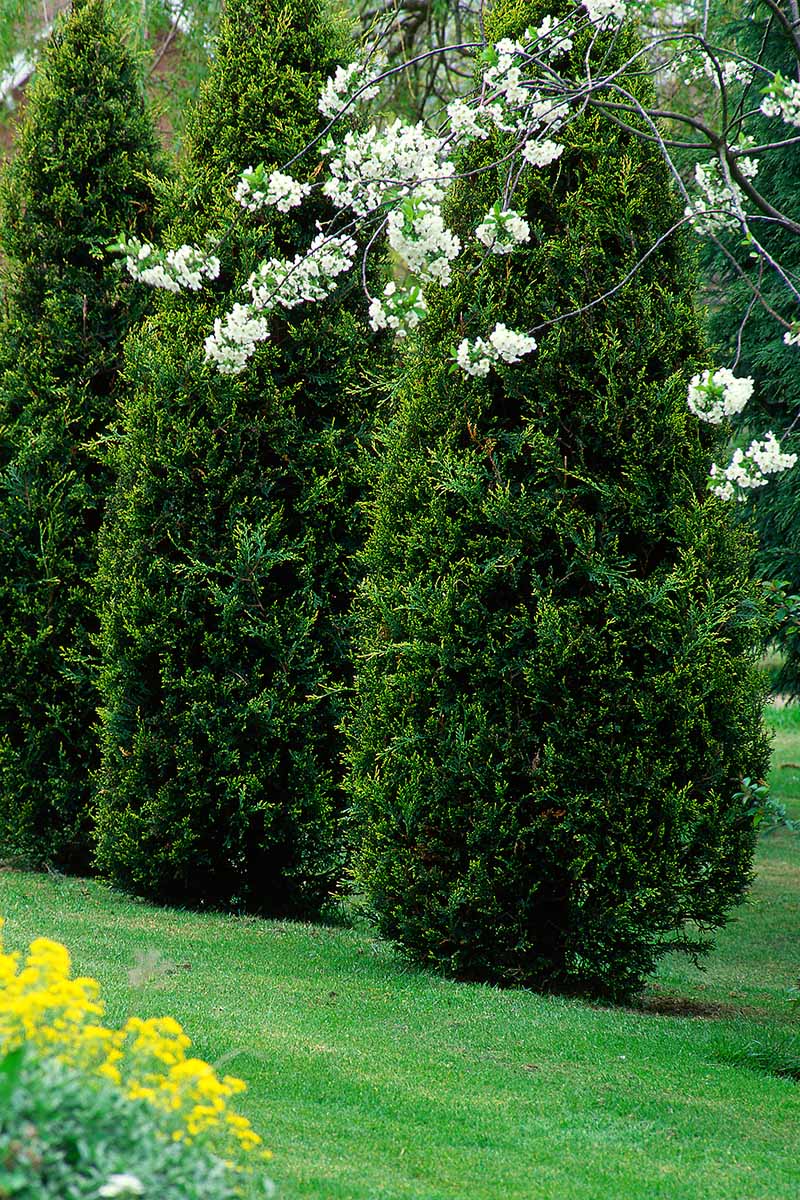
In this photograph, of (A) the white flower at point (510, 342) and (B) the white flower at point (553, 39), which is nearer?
(A) the white flower at point (510, 342)

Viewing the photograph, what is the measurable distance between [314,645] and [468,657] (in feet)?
5.25

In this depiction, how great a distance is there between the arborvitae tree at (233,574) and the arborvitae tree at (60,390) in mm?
956

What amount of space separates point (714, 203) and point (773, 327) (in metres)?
4.36

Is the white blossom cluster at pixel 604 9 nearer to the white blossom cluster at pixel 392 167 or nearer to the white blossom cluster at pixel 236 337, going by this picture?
the white blossom cluster at pixel 392 167

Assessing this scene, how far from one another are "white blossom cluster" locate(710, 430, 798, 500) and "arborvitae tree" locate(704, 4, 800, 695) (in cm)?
453

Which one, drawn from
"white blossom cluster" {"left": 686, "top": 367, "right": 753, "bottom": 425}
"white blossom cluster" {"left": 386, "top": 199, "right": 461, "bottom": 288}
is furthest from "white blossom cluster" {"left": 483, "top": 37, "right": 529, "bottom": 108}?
"white blossom cluster" {"left": 686, "top": 367, "right": 753, "bottom": 425}

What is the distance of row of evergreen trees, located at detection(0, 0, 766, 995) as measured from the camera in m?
5.54

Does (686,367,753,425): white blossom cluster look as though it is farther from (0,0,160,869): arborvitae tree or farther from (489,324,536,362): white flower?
(0,0,160,869): arborvitae tree

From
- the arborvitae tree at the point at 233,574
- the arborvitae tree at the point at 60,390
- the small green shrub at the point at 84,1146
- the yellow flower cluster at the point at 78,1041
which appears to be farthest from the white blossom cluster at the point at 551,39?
the small green shrub at the point at 84,1146

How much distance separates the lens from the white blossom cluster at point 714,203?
16.4ft

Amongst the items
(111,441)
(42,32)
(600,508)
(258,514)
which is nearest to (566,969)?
(600,508)

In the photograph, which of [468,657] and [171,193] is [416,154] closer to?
[468,657]

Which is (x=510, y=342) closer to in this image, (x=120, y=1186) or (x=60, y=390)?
(x=120, y=1186)

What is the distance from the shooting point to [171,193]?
24.0 ft
